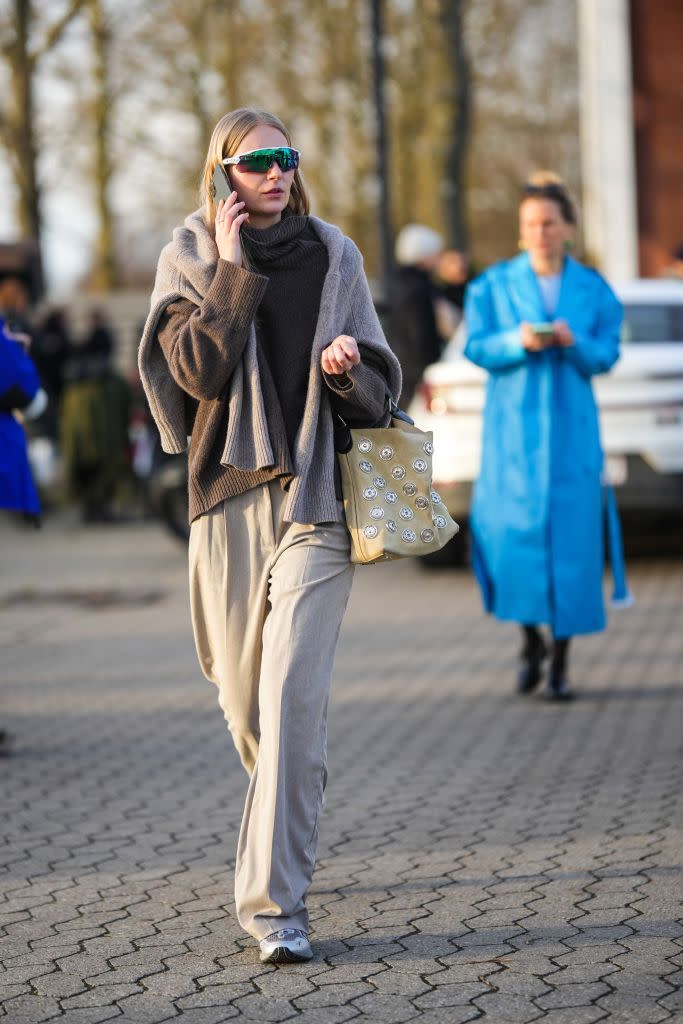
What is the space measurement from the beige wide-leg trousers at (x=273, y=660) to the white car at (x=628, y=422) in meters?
6.47

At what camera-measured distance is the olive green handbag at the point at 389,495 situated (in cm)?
406

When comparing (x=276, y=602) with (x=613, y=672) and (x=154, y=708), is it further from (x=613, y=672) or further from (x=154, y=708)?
(x=613, y=672)

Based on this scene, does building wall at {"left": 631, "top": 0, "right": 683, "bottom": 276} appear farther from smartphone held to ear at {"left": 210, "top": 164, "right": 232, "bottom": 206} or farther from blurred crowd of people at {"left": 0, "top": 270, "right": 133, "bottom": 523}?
smartphone held to ear at {"left": 210, "top": 164, "right": 232, "bottom": 206}

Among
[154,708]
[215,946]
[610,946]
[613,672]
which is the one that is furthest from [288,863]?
[613,672]

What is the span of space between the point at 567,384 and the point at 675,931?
346cm

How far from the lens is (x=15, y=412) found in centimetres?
659

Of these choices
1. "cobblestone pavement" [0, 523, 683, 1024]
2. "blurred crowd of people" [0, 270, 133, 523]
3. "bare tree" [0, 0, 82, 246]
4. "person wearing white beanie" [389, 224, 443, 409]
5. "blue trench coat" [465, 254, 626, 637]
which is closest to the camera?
"cobblestone pavement" [0, 523, 683, 1024]

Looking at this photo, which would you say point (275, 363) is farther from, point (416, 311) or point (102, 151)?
point (102, 151)

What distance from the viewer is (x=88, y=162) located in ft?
100

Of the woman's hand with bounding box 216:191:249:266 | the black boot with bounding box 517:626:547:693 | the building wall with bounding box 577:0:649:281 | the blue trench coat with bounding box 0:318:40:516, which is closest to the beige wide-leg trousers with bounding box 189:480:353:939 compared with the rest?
the woman's hand with bounding box 216:191:249:266

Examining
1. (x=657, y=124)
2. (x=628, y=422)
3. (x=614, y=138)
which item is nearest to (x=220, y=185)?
(x=628, y=422)

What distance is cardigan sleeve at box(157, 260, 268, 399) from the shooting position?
3945 millimetres

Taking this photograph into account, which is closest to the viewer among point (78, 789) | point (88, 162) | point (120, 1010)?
point (120, 1010)

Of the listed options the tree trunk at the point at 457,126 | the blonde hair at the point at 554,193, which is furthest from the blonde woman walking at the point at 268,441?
the tree trunk at the point at 457,126
